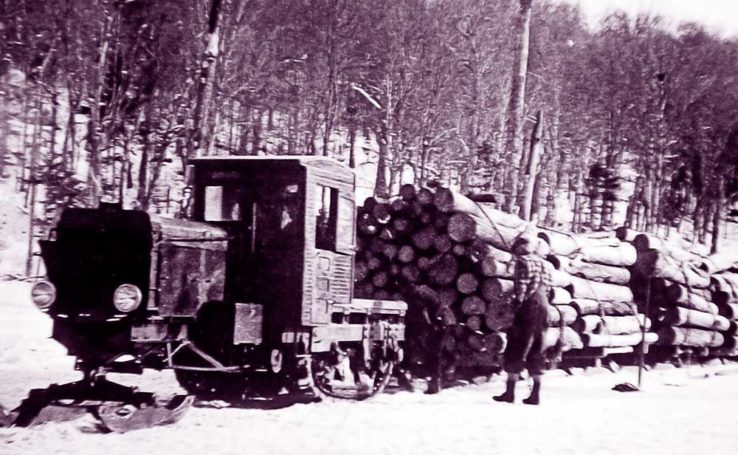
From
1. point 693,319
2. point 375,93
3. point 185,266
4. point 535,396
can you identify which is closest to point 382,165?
point 375,93

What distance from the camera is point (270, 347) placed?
30.3ft

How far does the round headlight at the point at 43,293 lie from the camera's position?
297 inches

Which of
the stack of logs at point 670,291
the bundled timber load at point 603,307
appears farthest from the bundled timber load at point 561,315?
the stack of logs at point 670,291

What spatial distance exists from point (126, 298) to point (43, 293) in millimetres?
794

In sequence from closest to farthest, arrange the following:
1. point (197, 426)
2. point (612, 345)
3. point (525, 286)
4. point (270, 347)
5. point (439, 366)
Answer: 1. point (197, 426)
2. point (270, 347)
3. point (525, 286)
4. point (439, 366)
5. point (612, 345)

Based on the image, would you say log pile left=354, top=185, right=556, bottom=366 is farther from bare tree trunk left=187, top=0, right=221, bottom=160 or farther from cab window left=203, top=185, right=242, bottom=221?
bare tree trunk left=187, top=0, right=221, bottom=160

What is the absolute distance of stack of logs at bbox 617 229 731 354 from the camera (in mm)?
16672

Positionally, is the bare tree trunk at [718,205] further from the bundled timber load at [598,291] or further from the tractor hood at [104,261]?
the tractor hood at [104,261]

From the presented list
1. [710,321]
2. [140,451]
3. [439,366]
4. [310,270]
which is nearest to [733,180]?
[710,321]

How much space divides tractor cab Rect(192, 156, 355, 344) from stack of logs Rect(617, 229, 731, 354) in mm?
8473

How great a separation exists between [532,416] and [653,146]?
28.6m

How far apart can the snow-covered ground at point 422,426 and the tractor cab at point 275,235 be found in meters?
1.08

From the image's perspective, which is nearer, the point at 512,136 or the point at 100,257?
the point at 100,257

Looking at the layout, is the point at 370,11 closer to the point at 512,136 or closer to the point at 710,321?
the point at 512,136
